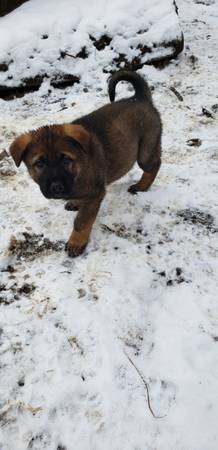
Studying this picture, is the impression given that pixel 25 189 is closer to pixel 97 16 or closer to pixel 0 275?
pixel 0 275

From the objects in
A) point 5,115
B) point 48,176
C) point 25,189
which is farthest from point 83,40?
point 48,176

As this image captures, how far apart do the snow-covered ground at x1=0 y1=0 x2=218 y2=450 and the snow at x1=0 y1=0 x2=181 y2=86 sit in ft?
5.34

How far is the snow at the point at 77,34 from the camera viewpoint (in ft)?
19.1

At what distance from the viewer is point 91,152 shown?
3453mm

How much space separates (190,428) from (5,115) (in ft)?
14.8

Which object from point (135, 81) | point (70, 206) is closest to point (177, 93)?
point (135, 81)

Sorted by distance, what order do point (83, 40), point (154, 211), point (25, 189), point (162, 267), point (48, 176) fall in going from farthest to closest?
point (83, 40), point (25, 189), point (154, 211), point (162, 267), point (48, 176)

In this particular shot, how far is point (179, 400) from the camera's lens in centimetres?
263

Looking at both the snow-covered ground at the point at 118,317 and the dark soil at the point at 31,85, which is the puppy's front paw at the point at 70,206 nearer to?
the snow-covered ground at the point at 118,317

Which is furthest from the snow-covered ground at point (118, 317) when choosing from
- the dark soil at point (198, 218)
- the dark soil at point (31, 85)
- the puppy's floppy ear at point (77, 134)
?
the dark soil at point (31, 85)

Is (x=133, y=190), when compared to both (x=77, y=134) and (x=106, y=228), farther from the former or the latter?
(x=77, y=134)

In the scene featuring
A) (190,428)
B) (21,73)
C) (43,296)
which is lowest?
(190,428)

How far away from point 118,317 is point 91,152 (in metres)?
1.37

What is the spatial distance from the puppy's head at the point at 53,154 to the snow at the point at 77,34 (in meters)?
3.07
